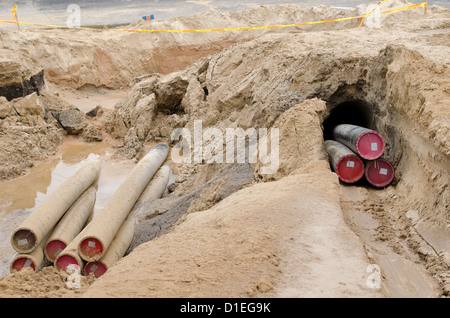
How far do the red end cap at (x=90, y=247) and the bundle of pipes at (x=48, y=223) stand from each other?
869 mm

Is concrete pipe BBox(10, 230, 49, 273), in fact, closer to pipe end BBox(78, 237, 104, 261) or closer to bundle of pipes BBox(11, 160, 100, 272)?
bundle of pipes BBox(11, 160, 100, 272)

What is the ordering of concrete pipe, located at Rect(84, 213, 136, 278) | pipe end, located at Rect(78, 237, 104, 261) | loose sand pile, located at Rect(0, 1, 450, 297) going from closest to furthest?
loose sand pile, located at Rect(0, 1, 450, 297), pipe end, located at Rect(78, 237, 104, 261), concrete pipe, located at Rect(84, 213, 136, 278)

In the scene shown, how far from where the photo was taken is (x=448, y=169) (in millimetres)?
4633

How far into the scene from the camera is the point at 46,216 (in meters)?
7.41

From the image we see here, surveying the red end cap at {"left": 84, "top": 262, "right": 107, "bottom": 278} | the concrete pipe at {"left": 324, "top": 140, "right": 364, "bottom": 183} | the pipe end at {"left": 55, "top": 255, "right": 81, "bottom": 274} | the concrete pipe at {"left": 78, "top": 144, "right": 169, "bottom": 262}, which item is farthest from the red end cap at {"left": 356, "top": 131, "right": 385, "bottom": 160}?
the pipe end at {"left": 55, "top": 255, "right": 81, "bottom": 274}

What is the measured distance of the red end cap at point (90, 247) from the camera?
6.64 metres

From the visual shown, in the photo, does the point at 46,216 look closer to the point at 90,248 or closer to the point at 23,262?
the point at 23,262

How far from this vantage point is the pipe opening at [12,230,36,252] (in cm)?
697

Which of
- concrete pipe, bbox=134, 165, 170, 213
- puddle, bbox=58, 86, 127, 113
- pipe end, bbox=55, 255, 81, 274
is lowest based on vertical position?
pipe end, bbox=55, 255, 81, 274

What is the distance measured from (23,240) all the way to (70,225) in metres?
0.94

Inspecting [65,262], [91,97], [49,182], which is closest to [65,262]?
[65,262]

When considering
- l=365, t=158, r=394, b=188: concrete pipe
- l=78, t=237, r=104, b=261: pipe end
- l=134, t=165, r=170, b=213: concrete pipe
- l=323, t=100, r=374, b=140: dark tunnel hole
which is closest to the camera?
l=365, t=158, r=394, b=188: concrete pipe

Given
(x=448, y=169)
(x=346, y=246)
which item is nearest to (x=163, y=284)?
(x=346, y=246)
